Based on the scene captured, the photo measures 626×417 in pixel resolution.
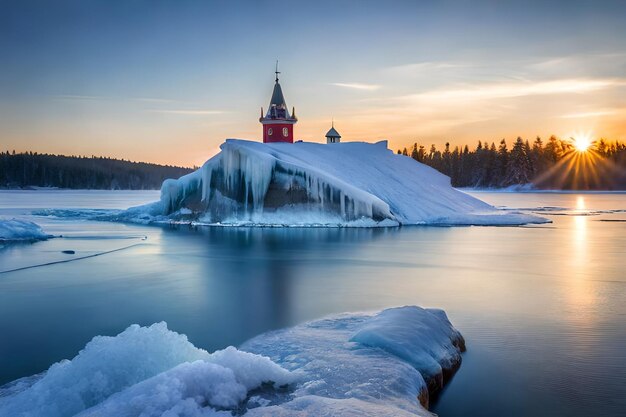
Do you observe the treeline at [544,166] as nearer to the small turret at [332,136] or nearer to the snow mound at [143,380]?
the small turret at [332,136]

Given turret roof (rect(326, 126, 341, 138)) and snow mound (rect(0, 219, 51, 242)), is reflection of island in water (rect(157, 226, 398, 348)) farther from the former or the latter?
turret roof (rect(326, 126, 341, 138))

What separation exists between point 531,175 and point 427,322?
105 meters

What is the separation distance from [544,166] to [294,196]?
3566 inches

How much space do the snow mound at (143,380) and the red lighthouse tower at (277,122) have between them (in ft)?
143

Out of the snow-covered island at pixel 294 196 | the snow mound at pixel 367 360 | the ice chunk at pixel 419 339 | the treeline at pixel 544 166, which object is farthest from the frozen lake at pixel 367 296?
the treeline at pixel 544 166

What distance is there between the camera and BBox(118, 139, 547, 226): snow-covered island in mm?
31109

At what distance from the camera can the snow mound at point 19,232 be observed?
77.6 ft

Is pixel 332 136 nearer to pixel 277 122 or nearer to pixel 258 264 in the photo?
pixel 277 122

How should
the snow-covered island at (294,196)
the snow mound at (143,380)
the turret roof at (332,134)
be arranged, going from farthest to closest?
the turret roof at (332,134) → the snow-covered island at (294,196) → the snow mound at (143,380)

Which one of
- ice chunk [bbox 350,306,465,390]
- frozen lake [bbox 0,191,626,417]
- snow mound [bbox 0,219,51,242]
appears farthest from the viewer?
snow mound [bbox 0,219,51,242]

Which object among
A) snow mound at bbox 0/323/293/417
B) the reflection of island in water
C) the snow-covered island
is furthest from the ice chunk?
the snow-covered island

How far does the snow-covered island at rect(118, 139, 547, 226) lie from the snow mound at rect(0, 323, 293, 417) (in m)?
25.1

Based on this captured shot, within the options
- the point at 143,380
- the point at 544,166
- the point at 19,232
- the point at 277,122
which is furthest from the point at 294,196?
the point at 544,166

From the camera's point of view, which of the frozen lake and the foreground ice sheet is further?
the frozen lake
